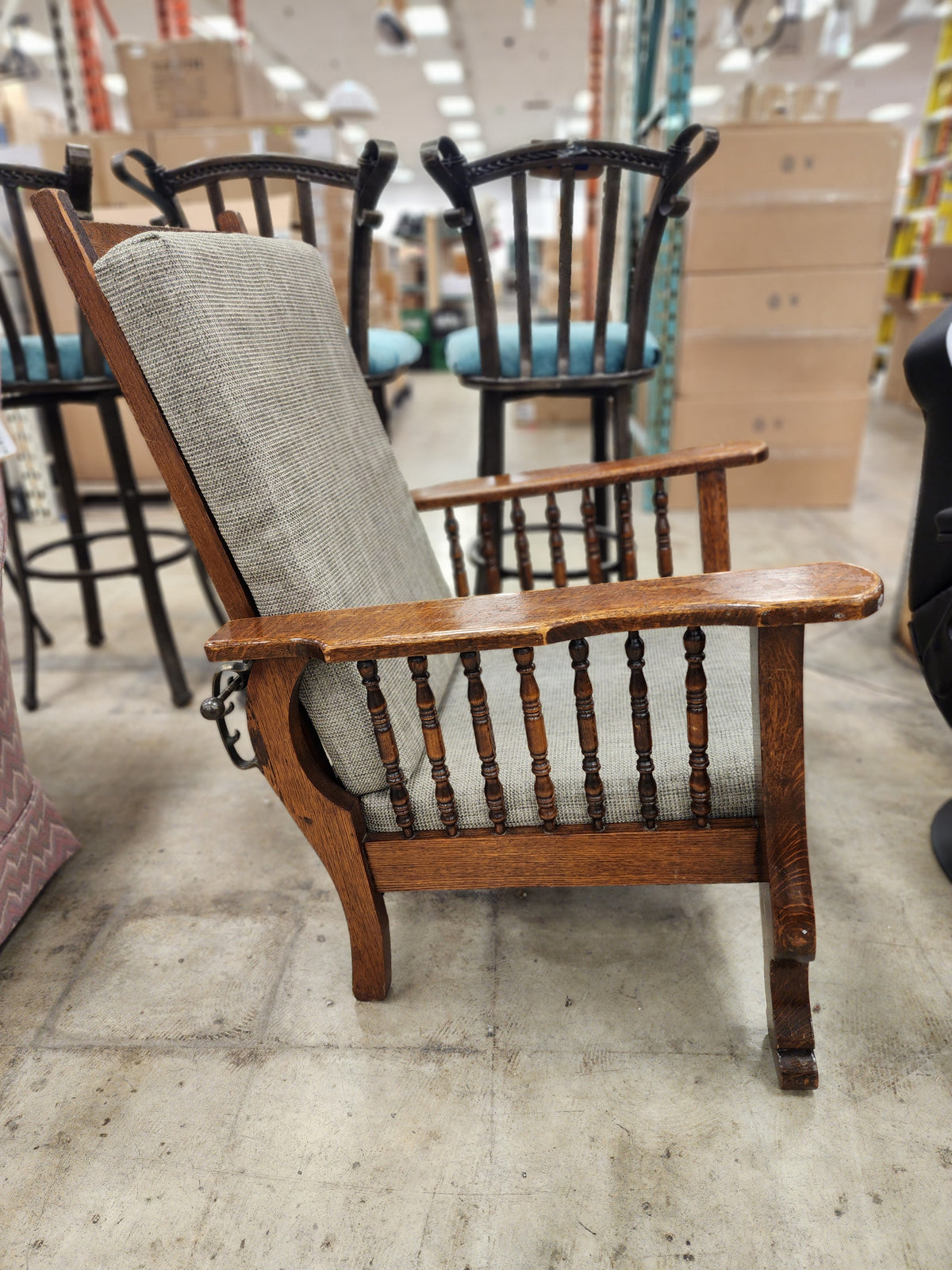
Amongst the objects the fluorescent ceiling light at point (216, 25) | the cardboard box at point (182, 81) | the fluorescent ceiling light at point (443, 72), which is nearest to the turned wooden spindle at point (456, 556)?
the cardboard box at point (182, 81)

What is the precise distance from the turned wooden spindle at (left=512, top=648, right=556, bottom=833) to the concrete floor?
13.6 inches

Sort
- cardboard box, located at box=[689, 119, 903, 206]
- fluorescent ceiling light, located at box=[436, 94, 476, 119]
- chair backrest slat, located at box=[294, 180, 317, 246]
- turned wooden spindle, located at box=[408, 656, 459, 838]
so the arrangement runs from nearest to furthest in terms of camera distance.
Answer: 1. turned wooden spindle, located at box=[408, 656, 459, 838]
2. chair backrest slat, located at box=[294, 180, 317, 246]
3. cardboard box, located at box=[689, 119, 903, 206]
4. fluorescent ceiling light, located at box=[436, 94, 476, 119]

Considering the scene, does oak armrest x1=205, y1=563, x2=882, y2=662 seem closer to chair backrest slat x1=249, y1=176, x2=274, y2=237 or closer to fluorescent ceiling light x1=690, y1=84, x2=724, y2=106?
chair backrest slat x1=249, y1=176, x2=274, y2=237

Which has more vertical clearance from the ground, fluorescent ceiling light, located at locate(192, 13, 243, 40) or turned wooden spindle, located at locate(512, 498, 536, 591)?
fluorescent ceiling light, located at locate(192, 13, 243, 40)

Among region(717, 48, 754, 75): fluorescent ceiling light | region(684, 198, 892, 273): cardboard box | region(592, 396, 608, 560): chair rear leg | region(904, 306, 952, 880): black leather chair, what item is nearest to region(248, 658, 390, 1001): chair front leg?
region(904, 306, 952, 880): black leather chair

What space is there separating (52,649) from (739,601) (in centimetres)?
215

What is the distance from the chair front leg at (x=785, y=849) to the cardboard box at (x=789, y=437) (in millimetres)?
2440

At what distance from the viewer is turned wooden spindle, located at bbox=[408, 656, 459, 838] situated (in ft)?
2.87

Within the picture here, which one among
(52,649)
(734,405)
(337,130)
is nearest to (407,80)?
(337,130)

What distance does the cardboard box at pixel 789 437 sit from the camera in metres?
3.08

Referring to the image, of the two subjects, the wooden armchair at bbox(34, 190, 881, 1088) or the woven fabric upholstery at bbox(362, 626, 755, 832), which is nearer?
the wooden armchair at bbox(34, 190, 881, 1088)

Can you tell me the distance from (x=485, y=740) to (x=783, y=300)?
8.94 ft

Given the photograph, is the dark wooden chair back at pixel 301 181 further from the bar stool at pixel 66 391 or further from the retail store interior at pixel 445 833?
the bar stool at pixel 66 391

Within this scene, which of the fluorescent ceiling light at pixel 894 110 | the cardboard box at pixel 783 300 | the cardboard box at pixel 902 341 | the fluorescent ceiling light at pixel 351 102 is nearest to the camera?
the cardboard box at pixel 783 300
